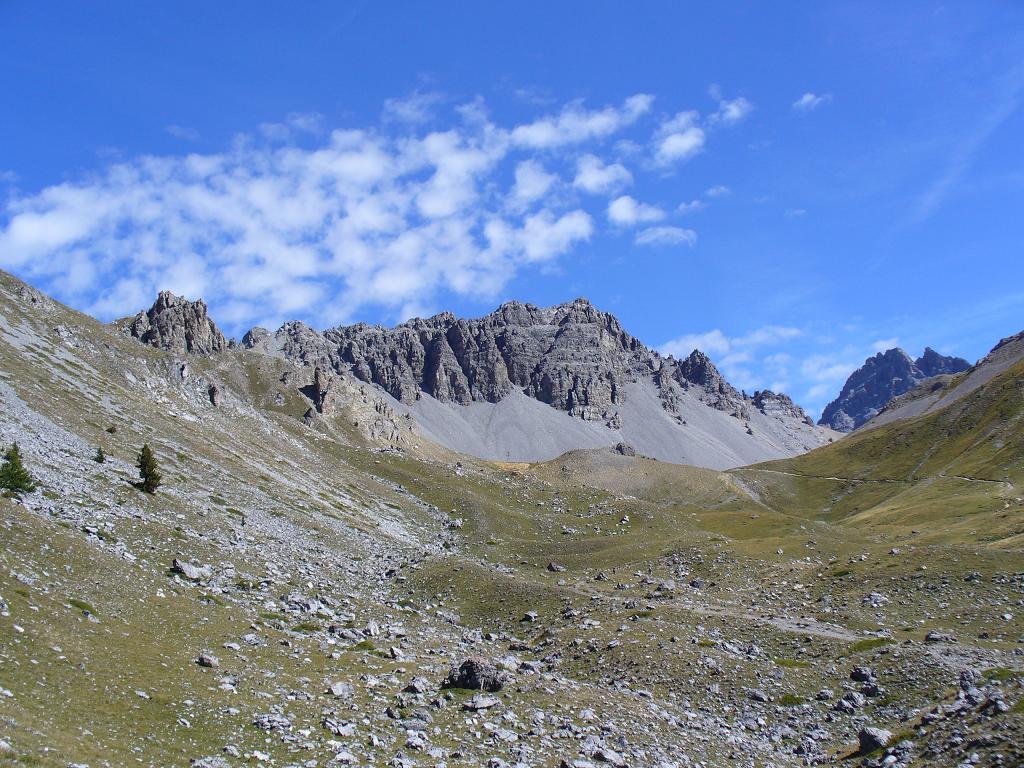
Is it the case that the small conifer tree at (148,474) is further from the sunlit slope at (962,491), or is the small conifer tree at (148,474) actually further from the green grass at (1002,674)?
the sunlit slope at (962,491)

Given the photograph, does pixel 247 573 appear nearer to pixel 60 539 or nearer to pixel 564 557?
pixel 60 539

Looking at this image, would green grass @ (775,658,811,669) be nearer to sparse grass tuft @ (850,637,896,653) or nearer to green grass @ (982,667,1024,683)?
sparse grass tuft @ (850,637,896,653)

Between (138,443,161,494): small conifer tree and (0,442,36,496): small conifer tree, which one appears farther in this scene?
(138,443,161,494): small conifer tree

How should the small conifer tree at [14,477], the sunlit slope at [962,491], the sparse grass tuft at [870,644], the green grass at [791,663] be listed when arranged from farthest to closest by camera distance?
the sunlit slope at [962,491] < the sparse grass tuft at [870,644] < the green grass at [791,663] < the small conifer tree at [14,477]

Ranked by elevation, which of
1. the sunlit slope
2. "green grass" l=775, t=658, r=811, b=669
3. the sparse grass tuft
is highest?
the sunlit slope

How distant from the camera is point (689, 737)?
3120 cm

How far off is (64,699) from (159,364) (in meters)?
110

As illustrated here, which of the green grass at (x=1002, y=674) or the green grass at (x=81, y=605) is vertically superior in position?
the green grass at (x=1002, y=674)

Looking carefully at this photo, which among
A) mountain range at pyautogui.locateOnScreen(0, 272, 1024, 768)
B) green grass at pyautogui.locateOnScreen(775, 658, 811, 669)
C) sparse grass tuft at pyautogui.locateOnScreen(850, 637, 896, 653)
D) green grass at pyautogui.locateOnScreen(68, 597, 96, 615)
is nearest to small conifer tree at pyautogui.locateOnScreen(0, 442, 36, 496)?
mountain range at pyautogui.locateOnScreen(0, 272, 1024, 768)

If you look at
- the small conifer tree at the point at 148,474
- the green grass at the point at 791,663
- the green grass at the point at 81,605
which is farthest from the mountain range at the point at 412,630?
the small conifer tree at the point at 148,474

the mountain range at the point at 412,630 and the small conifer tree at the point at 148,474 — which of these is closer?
the mountain range at the point at 412,630

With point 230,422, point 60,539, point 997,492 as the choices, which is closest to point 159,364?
point 230,422

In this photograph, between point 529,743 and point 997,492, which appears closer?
point 529,743

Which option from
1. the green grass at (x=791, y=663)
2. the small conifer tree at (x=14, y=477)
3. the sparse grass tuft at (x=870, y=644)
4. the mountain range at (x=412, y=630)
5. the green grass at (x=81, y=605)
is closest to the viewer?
the mountain range at (x=412, y=630)
